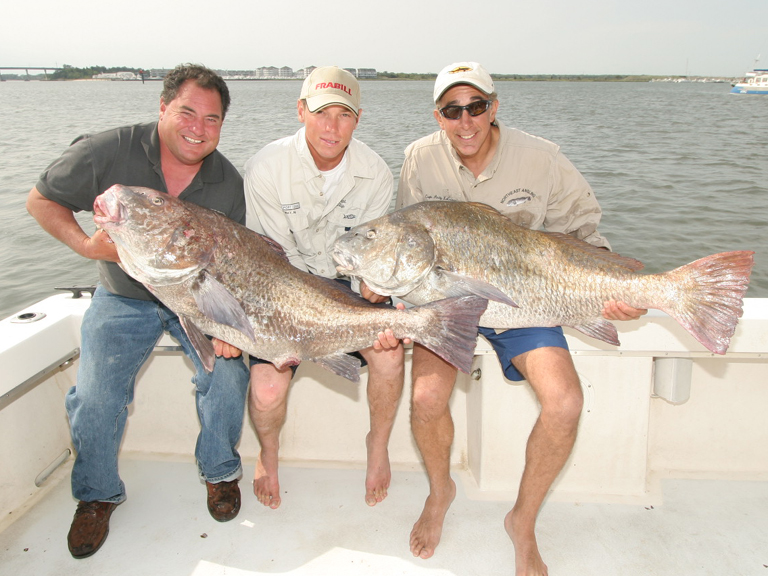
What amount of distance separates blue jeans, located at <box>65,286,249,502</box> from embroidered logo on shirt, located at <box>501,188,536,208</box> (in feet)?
5.96

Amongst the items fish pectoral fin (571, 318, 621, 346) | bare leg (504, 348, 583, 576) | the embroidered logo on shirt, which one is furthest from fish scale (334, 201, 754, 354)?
the embroidered logo on shirt

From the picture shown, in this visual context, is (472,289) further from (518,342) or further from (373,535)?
(373,535)

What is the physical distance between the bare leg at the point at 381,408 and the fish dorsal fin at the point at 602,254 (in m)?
1.05

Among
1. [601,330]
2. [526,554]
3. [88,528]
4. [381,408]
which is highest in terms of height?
[601,330]

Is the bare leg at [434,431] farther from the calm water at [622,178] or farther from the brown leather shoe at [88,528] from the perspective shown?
the calm water at [622,178]

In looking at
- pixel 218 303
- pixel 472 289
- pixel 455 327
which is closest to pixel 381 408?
pixel 455 327

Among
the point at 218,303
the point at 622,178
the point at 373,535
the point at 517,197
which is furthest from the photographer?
the point at 622,178

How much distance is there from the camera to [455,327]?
2732 mm

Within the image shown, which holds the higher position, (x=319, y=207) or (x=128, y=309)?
(x=319, y=207)

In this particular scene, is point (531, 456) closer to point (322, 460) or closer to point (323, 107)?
point (322, 460)

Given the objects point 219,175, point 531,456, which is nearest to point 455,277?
point 531,456

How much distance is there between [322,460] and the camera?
3.64m

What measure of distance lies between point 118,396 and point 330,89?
2.03 meters

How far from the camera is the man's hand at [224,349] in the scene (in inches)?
117
